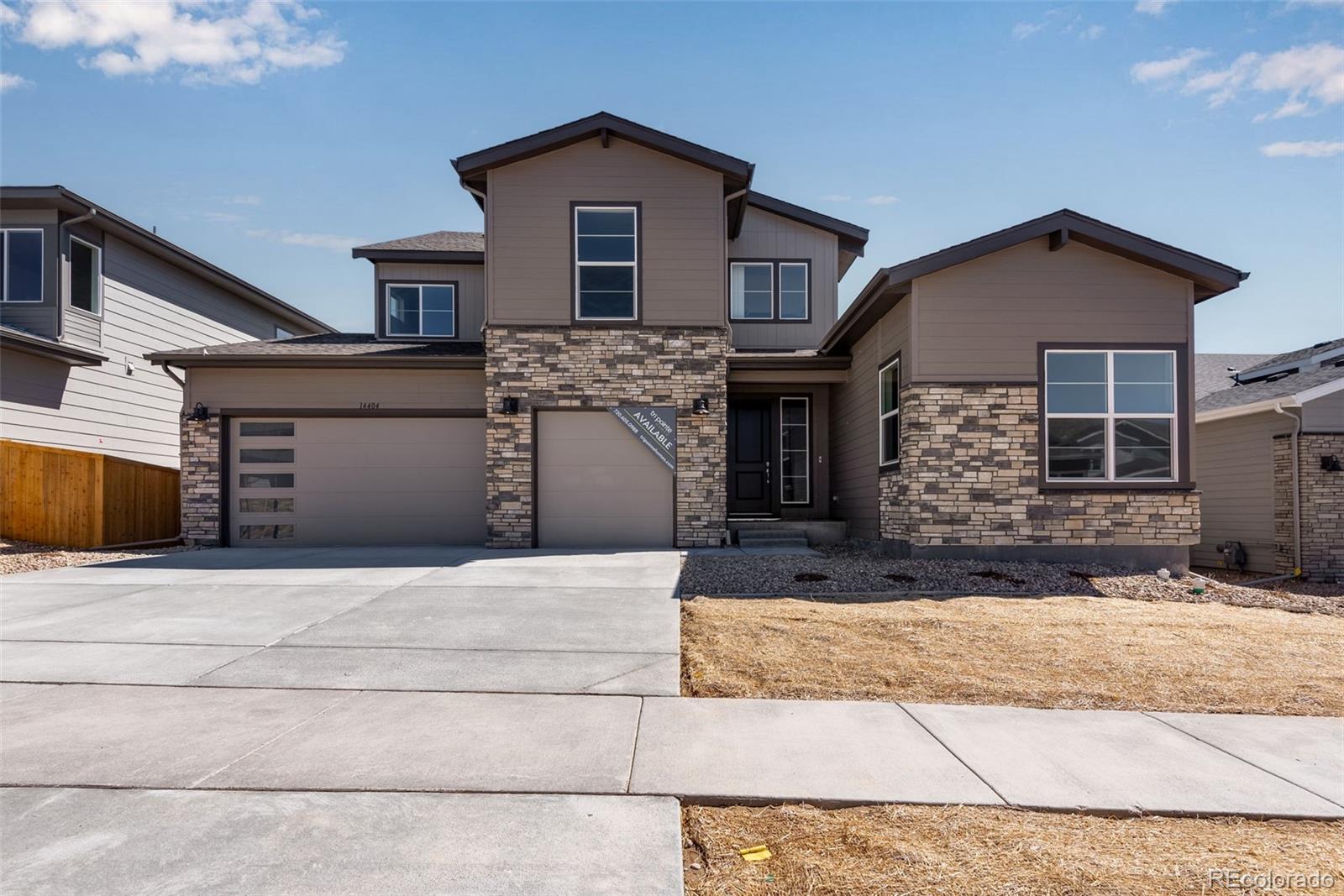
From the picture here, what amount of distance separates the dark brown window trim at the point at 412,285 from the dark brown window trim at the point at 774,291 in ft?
18.7

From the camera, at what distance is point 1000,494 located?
33.2ft

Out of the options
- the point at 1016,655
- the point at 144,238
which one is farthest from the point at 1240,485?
the point at 144,238

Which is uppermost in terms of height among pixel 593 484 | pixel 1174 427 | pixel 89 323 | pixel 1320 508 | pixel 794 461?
pixel 89 323

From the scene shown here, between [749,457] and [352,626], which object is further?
[749,457]

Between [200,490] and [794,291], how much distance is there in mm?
11249

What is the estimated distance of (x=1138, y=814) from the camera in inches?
123

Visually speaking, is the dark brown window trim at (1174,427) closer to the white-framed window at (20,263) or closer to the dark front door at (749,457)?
the dark front door at (749,457)

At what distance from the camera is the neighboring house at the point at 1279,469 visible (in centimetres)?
1213

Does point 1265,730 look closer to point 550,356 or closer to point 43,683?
point 43,683

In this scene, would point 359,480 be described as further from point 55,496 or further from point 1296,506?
point 1296,506

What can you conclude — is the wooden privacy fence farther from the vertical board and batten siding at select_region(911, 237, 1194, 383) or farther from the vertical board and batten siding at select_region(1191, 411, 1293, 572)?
the vertical board and batten siding at select_region(1191, 411, 1293, 572)

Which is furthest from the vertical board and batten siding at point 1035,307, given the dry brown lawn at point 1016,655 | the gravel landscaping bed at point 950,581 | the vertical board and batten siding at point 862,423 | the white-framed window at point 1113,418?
the dry brown lawn at point 1016,655

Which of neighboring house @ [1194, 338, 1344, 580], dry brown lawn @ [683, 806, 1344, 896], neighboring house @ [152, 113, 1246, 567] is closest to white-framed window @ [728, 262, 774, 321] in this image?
neighboring house @ [152, 113, 1246, 567]

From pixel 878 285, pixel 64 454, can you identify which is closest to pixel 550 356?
pixel 878 285
